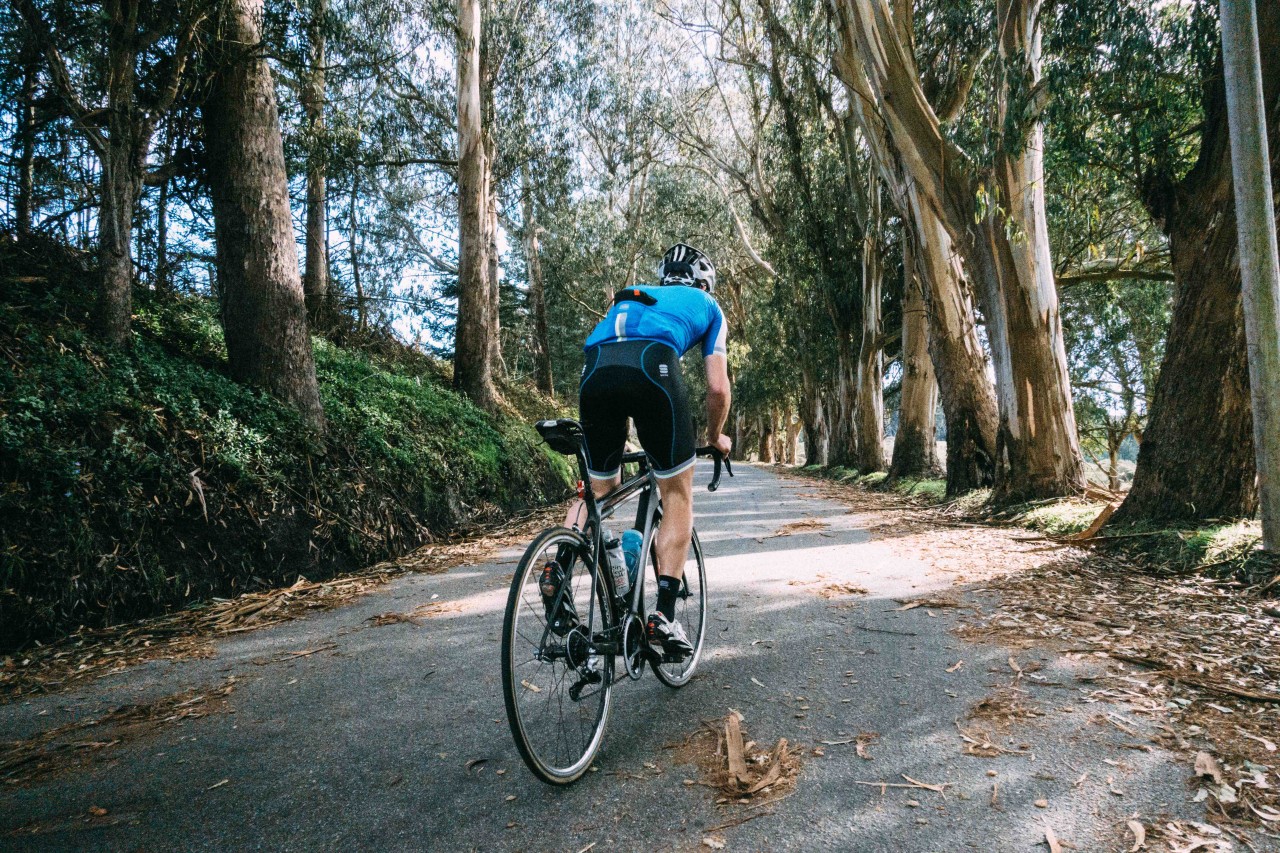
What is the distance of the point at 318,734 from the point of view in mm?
2783

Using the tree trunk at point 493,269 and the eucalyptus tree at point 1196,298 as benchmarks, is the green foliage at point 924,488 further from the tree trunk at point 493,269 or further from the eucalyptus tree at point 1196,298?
the tree trunk at point 493,269

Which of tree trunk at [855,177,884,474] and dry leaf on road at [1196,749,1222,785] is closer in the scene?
dry leaf on road at [1196,749,1222,785]

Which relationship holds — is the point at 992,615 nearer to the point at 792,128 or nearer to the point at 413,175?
the point at 792,128

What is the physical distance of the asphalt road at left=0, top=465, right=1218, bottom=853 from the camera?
2086mm

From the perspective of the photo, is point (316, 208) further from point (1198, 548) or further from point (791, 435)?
point (791, 435)

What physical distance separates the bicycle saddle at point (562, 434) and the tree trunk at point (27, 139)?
20.6 feet

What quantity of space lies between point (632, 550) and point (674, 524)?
216 millimetres

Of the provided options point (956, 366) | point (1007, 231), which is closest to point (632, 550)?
point (1007, 231)

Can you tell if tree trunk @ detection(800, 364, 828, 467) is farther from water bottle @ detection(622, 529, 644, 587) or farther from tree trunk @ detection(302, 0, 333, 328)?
water bottle @ detection(622, 529, 644, 587)

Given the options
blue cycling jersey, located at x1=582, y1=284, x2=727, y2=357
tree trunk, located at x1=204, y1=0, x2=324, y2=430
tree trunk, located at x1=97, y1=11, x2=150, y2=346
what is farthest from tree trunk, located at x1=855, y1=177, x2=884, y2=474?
blue cycling jersey, located at x1=582, y1=284, x2=727, y2=357

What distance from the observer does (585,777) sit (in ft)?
8.02

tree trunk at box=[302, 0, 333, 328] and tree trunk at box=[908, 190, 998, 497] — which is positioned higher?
tree trunk at box=[302, 0, 333, 328]

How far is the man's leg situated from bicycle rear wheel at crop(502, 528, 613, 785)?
36 centimetres

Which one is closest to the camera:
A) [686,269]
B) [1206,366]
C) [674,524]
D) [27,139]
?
[674,524]
